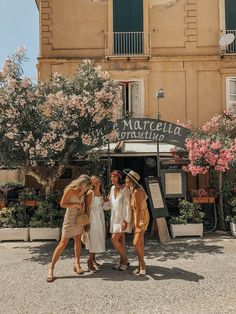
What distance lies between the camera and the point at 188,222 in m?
10.7

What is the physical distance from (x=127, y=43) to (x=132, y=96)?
1.93m

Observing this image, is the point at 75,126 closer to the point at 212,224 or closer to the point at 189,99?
the point at 212,224

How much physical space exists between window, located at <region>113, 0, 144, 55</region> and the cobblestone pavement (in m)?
8.72

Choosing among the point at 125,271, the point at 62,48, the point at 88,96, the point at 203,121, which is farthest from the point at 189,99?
the point at 125,271

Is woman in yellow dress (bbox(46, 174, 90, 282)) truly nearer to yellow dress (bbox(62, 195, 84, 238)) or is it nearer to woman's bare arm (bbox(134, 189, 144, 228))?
yellow dress (bbox(62, 195, 84, 238))

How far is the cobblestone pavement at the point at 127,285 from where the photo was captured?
5.55m

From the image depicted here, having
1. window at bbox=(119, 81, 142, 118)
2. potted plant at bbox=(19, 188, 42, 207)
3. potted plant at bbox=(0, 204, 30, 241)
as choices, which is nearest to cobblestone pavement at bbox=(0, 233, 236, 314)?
potted plant at bbox=(0, 204, 30, 241)

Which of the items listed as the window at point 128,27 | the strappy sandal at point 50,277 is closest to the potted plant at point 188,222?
the strappy sandal at point 50,277

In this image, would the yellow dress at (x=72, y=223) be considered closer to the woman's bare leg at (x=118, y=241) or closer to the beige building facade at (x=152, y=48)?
the woman's bare leg at (x=118, y=241)

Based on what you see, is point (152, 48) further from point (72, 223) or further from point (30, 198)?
point (72, 223)

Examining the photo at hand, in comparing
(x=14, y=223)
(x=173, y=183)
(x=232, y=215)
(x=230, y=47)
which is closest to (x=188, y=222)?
(x=173, y=183)

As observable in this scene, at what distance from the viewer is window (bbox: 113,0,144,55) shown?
51.3 feet

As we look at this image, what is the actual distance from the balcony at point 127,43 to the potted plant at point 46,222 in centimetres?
708

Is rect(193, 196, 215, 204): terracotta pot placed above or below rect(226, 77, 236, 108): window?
below
